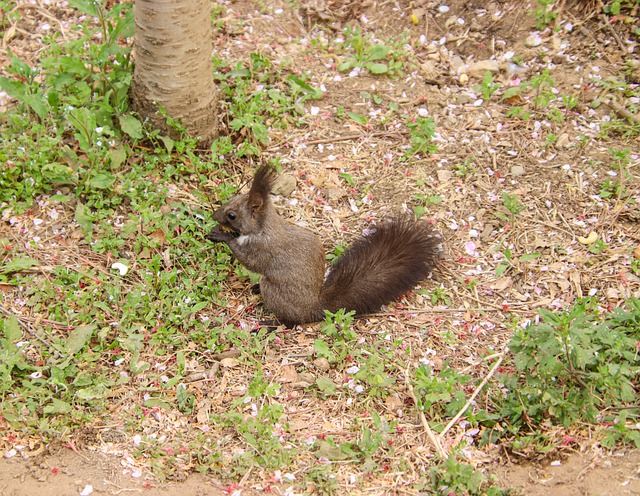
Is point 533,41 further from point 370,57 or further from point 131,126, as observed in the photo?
point 131,126

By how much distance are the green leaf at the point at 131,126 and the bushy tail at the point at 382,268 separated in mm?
1740

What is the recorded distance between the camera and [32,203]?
4508 millimetres

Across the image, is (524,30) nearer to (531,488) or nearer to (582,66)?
(582,66)

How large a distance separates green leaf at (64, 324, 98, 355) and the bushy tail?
1.42 m

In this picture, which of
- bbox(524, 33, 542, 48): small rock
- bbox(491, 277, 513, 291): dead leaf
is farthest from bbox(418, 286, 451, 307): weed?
bbox(524, 33, 542, 48): small rock

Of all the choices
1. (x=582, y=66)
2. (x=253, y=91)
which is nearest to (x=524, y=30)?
(x=582, y=66)

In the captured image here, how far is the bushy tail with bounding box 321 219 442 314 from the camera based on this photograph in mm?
4043

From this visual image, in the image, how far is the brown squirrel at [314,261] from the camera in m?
4.05

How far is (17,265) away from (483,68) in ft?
12.9

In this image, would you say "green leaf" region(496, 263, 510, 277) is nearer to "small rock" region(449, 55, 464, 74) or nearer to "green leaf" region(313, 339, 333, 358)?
"green leaf" region(313, 339, 333, 358)

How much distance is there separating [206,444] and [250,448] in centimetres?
23

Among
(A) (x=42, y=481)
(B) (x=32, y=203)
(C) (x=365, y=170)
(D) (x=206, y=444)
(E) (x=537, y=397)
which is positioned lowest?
(A) (x=42, y=481)

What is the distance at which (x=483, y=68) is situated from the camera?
18.1 feet

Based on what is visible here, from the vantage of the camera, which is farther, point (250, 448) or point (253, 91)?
point (253, 91)
